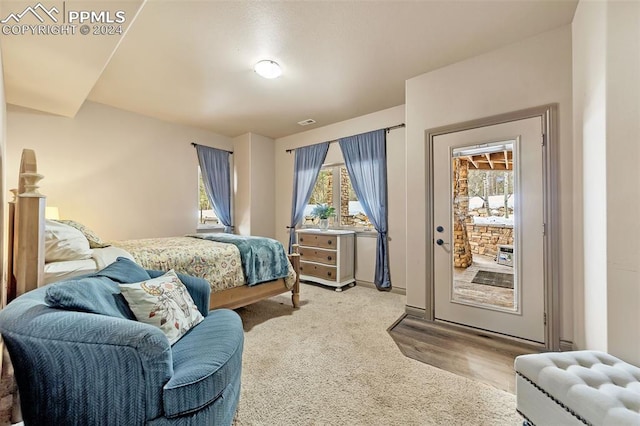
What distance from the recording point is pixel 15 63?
2150mm

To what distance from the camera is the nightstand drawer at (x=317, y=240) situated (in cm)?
387

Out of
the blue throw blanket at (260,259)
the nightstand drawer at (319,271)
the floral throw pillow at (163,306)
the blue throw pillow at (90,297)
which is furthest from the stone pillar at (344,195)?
the blue throw pillow at (90,297)

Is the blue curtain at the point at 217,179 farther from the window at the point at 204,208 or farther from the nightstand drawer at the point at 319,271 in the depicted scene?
→ the nightstand drawer at the point at 319,271

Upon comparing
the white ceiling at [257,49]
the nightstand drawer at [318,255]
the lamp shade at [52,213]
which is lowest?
the nightstand drawer at [318,255]

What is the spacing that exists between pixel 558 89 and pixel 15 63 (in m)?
4.45

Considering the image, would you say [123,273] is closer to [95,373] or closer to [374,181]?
[95,373]

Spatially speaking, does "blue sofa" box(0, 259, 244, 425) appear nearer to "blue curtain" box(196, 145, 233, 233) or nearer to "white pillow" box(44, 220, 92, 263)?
"white pillow" box(44, 220, 92, 263)

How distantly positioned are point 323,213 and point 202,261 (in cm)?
220

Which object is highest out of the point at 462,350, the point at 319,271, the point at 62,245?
the point at 62,245

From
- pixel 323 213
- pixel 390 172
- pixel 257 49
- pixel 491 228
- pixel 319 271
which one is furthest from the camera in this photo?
pixel 323 213

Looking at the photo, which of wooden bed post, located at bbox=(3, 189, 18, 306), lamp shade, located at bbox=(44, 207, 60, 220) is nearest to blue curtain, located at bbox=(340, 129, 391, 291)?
wooden bed post, located at bbox=(3, 189, 18, 306)

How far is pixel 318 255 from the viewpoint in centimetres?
404

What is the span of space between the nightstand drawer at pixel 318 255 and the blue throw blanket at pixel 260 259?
3.16 ft

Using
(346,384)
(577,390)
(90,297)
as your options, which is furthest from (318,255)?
(577,390)
